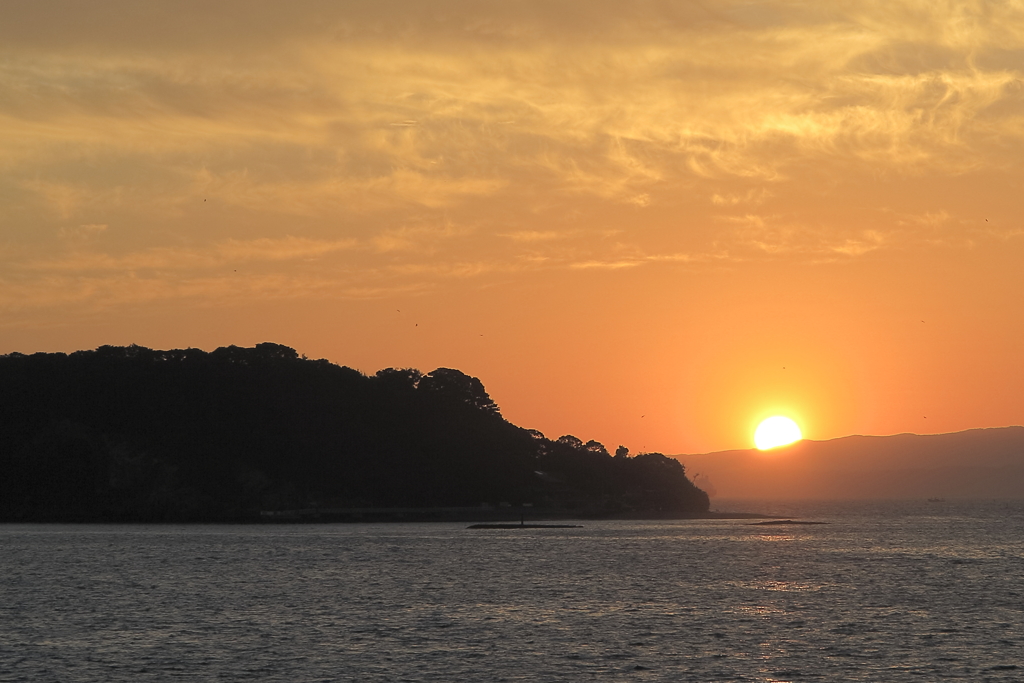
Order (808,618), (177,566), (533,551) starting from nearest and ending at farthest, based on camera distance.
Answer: (808,618), (177,566), (533,551)

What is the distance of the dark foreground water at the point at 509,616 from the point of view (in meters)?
55.0

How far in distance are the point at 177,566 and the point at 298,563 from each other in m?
12.5

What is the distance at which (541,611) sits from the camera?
78.2m

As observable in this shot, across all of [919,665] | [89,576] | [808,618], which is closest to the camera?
[919,665]

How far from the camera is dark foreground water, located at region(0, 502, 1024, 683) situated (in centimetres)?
5500

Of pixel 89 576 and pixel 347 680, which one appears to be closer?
pixel 347 680

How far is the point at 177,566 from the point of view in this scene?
119500 millimetres

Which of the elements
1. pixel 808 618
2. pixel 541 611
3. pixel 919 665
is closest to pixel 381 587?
pixel 541 611

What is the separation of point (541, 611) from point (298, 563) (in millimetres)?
52956

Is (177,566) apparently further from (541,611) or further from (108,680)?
(108,680)

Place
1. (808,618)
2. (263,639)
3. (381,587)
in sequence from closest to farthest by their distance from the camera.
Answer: (263,639) < (808,618) < (381,587)

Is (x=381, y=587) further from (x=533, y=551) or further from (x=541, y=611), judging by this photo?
(x=533, y=551)

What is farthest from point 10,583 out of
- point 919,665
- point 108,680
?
point 919,665

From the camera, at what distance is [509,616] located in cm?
7569
